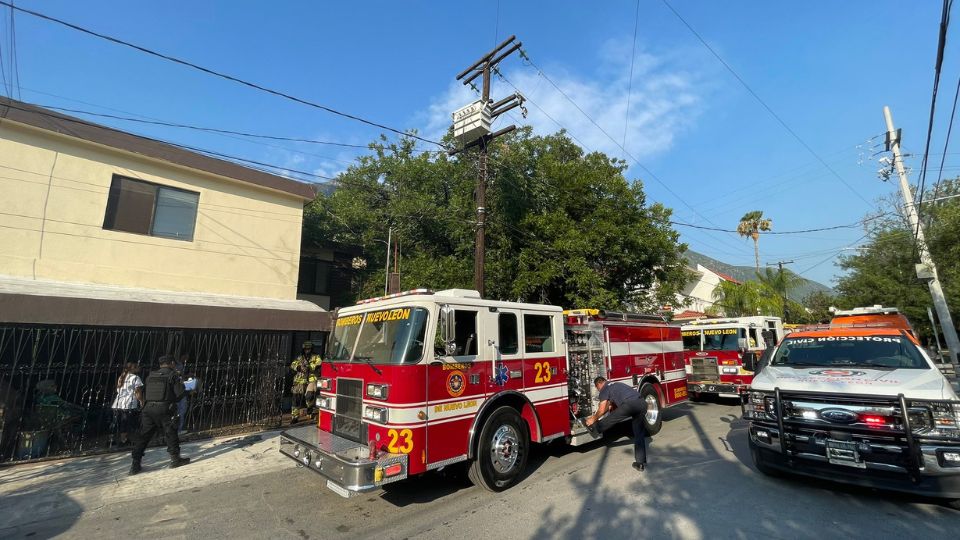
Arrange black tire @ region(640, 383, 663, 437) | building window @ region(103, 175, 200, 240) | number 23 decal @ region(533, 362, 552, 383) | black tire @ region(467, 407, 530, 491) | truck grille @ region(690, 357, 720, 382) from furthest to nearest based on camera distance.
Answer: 1. truck grille @ region(690, 357, 720, 382)
2. building window @ region(103, 175, 200, 240)
3. black tire @ region(640, 383, 663, 437)
4. number 23 decal @ region(533, 362, 552, 383)
5. black tire @ region(467, 407, 530, 491)

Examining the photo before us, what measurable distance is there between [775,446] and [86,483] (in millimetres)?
9717

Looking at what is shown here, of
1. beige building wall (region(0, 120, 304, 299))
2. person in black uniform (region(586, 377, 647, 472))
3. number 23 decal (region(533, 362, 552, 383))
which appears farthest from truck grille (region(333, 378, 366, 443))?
beige building wall (region(0, 120, 304, 299))

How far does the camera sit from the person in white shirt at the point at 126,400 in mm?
8023

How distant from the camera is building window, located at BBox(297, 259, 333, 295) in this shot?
1830cm

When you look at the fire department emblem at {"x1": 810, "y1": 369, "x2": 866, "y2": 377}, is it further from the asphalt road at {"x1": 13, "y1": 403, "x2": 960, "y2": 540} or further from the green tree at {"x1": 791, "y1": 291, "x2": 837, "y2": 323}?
the green tree at {"x1": 791, "y1": 291, "x2": 837, "y2": 323}

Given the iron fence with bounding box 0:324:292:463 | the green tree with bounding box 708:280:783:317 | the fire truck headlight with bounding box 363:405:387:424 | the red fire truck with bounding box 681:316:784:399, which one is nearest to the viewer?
the fire truck headlight with bounding box 363:405:387:424

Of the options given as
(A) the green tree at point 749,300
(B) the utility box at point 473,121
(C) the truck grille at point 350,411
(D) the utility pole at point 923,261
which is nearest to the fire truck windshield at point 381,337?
(C) the truck grille at point 350,411

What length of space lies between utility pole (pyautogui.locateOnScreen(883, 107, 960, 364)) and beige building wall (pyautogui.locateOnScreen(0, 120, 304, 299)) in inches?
812

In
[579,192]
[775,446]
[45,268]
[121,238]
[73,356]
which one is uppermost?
[579,192]

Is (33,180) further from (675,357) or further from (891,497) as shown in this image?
(891,497)

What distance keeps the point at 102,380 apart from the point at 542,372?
998cm

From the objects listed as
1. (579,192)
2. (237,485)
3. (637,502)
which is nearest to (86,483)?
(237,485)

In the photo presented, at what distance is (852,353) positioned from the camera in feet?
20.6

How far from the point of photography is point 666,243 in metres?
15.2
